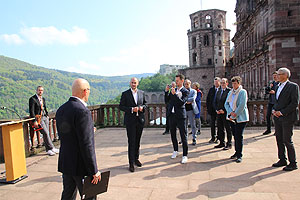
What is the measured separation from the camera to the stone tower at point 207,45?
5245 centimetres

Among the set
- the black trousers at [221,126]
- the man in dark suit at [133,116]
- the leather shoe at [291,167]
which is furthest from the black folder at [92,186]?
the black trousers at [221,126]

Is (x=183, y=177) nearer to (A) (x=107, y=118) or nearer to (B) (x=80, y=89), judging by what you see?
(B) (x=80, y=89)

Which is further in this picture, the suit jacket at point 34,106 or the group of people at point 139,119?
the suit jacket at point 34,106

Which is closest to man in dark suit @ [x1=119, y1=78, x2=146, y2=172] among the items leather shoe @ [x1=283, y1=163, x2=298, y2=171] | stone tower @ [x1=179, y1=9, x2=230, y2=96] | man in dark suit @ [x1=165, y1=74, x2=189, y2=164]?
man in dark suit @ [x1=165, y1=74, x2=189, y2=164]

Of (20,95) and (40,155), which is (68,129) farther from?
(20,95)

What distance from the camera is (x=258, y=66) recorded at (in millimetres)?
25000

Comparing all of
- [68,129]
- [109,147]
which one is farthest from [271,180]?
[109,147]

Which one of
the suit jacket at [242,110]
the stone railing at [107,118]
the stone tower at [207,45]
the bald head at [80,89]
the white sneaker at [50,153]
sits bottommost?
the white sneaker at [50,153]

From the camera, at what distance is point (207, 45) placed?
2146 inches

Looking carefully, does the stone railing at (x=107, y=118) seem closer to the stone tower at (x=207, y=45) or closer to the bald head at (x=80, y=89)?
the bald head at (x=80, y=89)

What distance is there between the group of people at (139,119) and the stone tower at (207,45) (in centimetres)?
4583

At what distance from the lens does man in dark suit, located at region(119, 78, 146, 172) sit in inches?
198

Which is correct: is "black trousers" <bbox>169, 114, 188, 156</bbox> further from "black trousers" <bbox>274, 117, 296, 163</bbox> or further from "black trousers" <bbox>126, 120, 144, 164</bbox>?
"black trousers" <bbox>274, 117, 296, 163</bbox>

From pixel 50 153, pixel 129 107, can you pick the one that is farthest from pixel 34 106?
pixel 129 107
